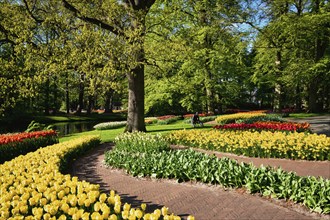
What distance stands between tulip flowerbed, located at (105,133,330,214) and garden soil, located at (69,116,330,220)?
0.18 m

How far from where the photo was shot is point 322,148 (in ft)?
32.9

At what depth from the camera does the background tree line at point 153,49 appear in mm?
13172

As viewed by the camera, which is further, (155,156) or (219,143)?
(219,143)

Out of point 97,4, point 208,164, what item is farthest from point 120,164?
point 97,4

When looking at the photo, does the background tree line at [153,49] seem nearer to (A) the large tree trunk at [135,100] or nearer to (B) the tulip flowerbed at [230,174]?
(A) the large tree trunk at [135,100]

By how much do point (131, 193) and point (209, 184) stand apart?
2.04m

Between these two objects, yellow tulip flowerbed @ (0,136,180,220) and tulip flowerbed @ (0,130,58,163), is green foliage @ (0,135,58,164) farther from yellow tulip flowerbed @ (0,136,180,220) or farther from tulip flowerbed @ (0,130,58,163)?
yellow tulip flowerbed @ (0,136,180,220)

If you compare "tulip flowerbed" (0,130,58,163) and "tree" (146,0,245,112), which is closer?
"tulip flowerbed" (0,130,58,163)

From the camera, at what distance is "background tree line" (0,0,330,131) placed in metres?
13.2

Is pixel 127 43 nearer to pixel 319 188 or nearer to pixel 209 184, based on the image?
pixel 209 184

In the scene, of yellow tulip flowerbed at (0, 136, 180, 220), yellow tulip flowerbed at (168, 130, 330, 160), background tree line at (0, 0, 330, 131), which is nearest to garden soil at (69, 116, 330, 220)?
yellow tulip flowerbed at (168, 130, 330, 160)

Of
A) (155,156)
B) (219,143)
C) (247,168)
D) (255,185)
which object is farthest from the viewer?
(219,143)

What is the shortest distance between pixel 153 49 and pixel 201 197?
1064cm

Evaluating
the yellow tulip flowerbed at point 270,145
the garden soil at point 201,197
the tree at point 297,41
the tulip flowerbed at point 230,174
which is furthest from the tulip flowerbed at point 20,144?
the tree at point 297,41
